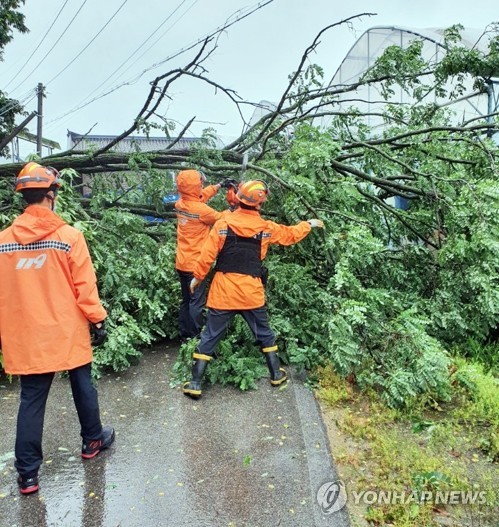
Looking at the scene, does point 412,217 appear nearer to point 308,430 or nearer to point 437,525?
point 308,430

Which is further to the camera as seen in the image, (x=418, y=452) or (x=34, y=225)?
(x=418, y=452)

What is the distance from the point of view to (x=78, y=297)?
3.05 meters

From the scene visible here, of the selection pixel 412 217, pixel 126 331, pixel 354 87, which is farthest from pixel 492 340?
pixel 126 331

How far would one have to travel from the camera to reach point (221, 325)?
4.36 meters

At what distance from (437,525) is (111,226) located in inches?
177

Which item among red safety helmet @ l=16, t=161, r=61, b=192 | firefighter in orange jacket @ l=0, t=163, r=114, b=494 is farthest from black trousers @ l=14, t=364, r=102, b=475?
red safety helmet @ l=16, t=161, r=61, b=192

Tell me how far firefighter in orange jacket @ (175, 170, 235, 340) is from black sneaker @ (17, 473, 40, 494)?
8.25ft

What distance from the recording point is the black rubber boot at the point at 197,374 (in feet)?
14.1

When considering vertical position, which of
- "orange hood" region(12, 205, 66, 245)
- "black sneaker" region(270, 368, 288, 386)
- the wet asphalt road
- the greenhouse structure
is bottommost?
"black sneaker" region(270, 368, 288, 386)

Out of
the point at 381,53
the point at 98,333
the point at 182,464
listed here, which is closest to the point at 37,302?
the point at 98,333

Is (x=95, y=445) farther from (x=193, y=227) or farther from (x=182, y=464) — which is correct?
(x=193, y=227)

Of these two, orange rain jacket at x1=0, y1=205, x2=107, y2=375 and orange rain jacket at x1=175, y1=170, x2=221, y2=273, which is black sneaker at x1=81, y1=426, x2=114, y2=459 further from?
orange rain jacket at x1=175, y1=170, x2=221, y2=273

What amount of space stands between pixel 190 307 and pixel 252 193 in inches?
64.3

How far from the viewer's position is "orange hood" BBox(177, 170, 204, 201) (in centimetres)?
531
